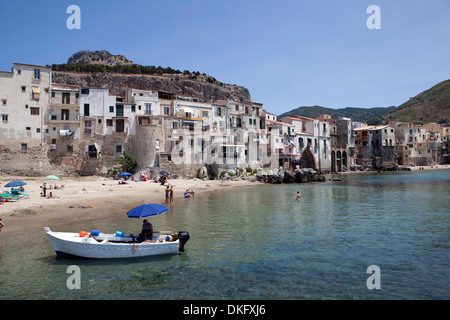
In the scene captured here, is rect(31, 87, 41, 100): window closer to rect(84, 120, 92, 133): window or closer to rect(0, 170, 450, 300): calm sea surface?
rect(84, 120, 92, 133): window

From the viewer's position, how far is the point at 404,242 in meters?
15.8

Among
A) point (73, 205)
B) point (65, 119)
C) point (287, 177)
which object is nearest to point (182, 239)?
point (73, 205)

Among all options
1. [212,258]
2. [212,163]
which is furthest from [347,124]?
[212,258]

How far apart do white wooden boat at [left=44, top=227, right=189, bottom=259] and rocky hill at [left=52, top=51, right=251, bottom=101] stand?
76782 mm

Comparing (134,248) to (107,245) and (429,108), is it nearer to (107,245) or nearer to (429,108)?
(107,245)

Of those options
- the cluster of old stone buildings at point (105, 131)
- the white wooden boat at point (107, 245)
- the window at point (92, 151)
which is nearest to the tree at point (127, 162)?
the cluster of old stone buildings at point (105, 131)

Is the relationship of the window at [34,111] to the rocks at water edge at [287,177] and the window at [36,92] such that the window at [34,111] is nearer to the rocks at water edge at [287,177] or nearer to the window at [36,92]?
the window at [36,92]

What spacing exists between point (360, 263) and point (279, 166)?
59584mm

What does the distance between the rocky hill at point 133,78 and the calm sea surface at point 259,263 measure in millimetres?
75574

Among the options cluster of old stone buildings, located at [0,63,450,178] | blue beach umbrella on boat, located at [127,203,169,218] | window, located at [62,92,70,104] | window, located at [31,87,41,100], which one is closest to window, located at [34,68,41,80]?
cluster of old stone buildings, located at [0,63,450,178]

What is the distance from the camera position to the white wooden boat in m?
13.4

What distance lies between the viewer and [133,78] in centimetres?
10025

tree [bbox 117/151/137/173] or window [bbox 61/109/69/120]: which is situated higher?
window [bbox 61/109/69/120]

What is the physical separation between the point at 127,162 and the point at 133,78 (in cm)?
6036
